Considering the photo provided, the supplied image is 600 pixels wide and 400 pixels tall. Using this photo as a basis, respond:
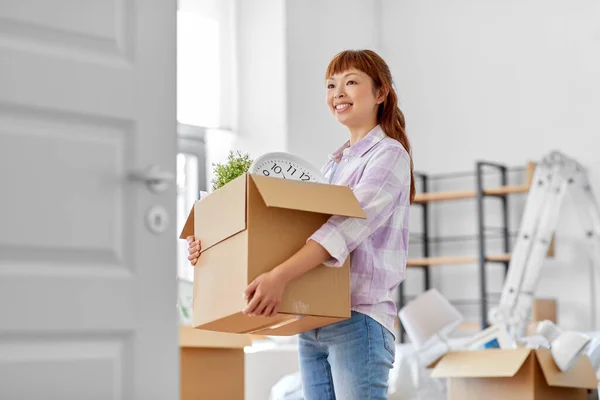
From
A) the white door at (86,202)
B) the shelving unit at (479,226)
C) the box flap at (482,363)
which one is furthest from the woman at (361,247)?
the shelving unit at (479,226)

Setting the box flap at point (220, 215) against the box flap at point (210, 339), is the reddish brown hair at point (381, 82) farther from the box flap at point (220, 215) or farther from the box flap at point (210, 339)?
the box flap at point (210, 339)

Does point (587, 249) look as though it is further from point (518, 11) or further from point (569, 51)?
point (518, 11)

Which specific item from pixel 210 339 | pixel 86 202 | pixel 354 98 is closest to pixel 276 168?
pixel 354 98

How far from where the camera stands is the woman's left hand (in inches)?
63.5

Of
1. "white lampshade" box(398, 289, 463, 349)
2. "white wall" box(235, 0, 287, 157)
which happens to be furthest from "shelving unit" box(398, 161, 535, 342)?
"white lampshade" box(398, 289, 463, 349)

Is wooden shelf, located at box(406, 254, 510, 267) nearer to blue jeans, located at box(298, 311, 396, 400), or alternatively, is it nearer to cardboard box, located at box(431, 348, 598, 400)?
cardboard box, located at box(431, 348, 598, 400)

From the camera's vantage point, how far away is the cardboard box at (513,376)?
10.4 ft

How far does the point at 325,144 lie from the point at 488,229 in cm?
107

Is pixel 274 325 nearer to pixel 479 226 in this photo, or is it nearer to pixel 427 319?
pixel 427 319

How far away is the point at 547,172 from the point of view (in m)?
4.83

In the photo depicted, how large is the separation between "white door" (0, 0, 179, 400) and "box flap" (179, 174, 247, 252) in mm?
92

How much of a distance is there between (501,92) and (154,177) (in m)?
4.37

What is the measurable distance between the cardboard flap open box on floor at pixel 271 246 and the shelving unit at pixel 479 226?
3.79 meters

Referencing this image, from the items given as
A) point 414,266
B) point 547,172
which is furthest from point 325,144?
point 547,172
